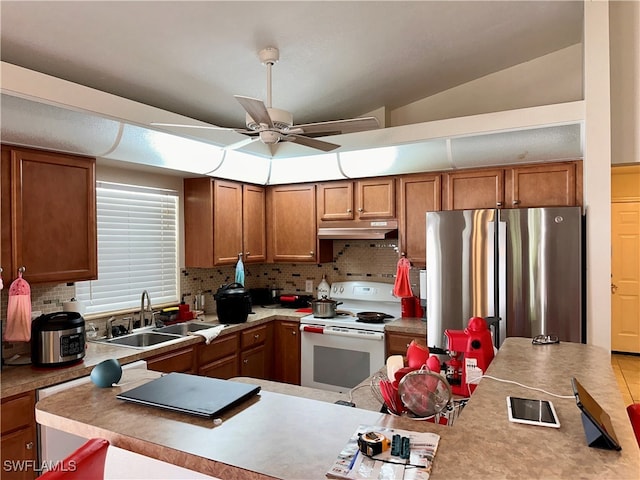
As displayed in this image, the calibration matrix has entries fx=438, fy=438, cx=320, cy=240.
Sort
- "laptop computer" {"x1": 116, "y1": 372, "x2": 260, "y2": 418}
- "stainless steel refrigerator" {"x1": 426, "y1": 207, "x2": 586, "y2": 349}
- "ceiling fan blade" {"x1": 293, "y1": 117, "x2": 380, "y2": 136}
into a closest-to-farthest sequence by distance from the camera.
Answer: "laptop computer" {"x1": 116, "y1": 372, "x2": 260, "y2": 418} → "ceiling fan blade" {"x1": 293, "y1": 117, "x2": 380, "y2": 136} → "stainless steel refrigerator" {"x1": 426, "y1": 207, "x2": 586, "y2": 349}

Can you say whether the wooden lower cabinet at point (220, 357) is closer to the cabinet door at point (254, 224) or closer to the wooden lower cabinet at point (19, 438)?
the cabinet door at point (254, 224)

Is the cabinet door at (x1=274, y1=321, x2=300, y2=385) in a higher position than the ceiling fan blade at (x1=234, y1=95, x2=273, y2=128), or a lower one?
lower

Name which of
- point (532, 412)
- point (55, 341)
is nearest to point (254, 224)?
point (55, 341)

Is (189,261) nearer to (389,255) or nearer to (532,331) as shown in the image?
(389,255)

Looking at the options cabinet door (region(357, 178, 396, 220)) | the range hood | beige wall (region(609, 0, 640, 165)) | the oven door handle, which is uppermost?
beige wall (region(609, 0, 640, 165))

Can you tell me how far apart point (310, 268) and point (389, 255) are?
2.99 feet

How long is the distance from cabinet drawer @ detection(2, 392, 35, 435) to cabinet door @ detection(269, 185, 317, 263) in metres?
2.60

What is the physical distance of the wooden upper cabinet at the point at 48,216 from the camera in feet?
8.20

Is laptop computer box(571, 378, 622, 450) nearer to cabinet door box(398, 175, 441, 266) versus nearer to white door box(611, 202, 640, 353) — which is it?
cabinet door box(398, 175, 441, 266)

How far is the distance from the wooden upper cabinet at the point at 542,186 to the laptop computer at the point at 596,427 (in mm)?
2426

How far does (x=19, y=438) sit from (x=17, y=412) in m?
0.15

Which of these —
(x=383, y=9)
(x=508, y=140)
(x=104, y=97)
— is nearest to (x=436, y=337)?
(x=508, y=140)

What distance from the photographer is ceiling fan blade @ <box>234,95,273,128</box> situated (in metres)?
→ 1.95
